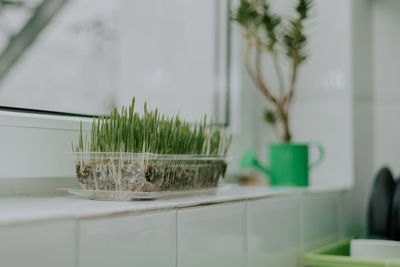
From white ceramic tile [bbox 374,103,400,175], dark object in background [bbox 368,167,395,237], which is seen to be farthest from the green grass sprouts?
white ceramic tile [bbox 374,103,400,175]

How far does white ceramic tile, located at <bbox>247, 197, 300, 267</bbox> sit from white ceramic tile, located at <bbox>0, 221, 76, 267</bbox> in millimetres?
335

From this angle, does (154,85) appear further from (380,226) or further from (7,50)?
(7,50)

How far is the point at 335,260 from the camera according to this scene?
2.47 feet

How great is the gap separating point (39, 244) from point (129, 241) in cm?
11

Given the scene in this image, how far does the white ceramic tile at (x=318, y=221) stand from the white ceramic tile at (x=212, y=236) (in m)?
0.24

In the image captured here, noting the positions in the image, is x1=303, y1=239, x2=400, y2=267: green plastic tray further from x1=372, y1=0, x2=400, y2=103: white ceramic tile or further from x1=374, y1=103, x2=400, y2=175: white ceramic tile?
x1=372, y1=0, x2=400, y2=103: white ceramic tile

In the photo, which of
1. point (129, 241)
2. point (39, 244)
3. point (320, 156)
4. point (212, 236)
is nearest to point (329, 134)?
point (320, 156)

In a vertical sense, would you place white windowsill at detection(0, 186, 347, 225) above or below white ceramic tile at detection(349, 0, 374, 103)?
below

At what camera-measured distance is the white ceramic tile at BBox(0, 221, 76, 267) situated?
1.18 feet

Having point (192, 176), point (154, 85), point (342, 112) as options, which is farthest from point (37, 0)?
point (192, 176)

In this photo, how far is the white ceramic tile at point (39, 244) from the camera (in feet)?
1.18

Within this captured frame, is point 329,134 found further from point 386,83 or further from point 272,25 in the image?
point 272,25

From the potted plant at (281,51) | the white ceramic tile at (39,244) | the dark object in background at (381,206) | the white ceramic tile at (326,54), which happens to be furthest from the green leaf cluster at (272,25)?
the white ceramic tile at (39,244)

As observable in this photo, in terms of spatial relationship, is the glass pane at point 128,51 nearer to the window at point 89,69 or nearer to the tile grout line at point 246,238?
the window at point 89,69
